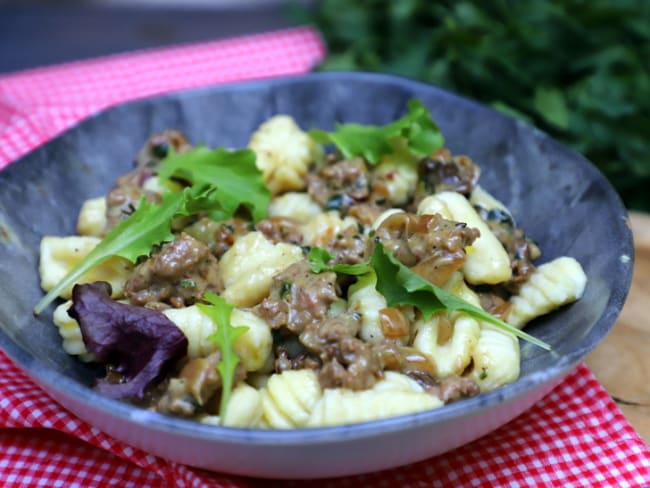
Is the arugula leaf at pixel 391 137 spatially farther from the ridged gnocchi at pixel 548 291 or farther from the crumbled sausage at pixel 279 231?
the ridged gnocchi at pixel 548 291

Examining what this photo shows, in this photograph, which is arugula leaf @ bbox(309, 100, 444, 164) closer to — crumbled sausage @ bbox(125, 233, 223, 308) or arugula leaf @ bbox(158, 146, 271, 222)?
arugula leaf @ bbox(158, 146, 271, 222)

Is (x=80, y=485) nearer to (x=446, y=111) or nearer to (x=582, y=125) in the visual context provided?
(x=446, y=111)

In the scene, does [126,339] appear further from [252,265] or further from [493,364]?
[493,364]

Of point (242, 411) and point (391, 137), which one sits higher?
point (391, 137)

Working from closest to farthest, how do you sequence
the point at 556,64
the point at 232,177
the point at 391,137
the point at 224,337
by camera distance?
1. the point at 224,337
2. the point at 232,177
3. the point at 391,137
4. the point at 556,64

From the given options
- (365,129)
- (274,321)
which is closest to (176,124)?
(365,129)

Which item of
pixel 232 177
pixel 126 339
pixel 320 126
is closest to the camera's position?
pixel 126 339

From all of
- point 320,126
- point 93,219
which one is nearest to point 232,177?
point 93,219
